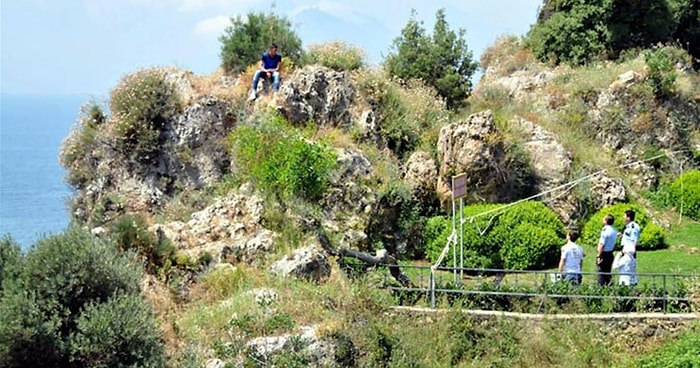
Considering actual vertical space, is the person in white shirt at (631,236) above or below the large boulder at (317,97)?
below

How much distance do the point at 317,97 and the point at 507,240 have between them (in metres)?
6.22

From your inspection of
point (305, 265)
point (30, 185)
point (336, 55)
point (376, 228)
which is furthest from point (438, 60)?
point (30, 185)

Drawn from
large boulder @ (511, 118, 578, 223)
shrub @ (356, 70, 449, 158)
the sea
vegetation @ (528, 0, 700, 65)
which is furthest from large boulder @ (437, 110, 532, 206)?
the sea

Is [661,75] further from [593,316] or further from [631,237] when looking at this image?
[593,316]

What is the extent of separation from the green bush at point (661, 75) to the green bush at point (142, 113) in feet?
45.8

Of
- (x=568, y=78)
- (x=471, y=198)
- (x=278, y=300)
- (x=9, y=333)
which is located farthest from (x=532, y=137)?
(x=9, y=333)

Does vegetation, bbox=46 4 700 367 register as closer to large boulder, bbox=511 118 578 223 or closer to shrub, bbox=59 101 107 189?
shrub, bbox=59 101 107 189

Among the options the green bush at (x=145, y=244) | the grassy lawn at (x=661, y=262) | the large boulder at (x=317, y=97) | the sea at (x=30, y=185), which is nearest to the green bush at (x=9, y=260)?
the green bush at (x=145, y=244)

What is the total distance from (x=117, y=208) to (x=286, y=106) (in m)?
4.81

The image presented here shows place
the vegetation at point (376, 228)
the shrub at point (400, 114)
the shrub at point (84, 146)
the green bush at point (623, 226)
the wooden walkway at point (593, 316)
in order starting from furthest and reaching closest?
the shrub at point (400, 114)
the shrub at point (84, 146)
the green bush at point (623, 226)
the wooden walkway at point (593, 316)
the vegetation at point (376, 228)

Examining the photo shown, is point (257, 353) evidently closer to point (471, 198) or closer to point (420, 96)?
point (471, 198)

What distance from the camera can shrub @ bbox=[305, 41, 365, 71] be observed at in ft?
81.0

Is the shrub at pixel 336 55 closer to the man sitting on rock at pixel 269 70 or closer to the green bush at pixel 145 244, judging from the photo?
the man sitting on rock at pixel 269 70

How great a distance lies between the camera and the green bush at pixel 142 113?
2164cm
